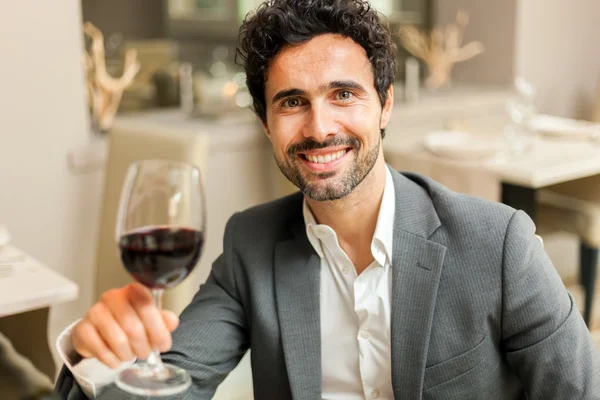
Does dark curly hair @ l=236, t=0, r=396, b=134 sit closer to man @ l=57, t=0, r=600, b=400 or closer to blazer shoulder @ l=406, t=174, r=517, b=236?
man @ l=57, t=0, r=600, b=400

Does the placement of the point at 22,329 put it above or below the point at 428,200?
below

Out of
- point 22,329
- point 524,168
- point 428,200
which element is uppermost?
point 428,200

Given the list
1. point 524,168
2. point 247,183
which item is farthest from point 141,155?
point 524,168

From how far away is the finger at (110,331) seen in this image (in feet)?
3.07

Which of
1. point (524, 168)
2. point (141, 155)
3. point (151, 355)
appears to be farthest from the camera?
point (524, 168)

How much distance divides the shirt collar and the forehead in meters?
0.19

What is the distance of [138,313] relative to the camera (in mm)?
938

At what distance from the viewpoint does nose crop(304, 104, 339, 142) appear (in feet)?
4.09

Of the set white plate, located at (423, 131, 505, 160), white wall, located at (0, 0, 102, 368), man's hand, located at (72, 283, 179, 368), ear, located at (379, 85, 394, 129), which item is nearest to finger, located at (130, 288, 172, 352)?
man's hand, located at (72, 283, 179, 368)

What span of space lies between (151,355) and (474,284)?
1.77ft

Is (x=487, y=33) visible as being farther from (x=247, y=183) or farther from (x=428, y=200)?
(x=428, y=200)

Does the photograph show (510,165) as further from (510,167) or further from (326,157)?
(326,157)

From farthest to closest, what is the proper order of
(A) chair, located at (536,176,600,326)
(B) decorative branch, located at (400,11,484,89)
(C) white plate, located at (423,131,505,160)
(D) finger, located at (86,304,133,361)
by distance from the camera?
(B) decorative branch, located at (400,11,484,89), (A) chair, located at (536,176,600,326), (C) white plate, located at (423,131,505,160), (D) finger, located at (86,304,133,361)

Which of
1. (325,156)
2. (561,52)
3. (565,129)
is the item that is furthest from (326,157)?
→ (561,52)
